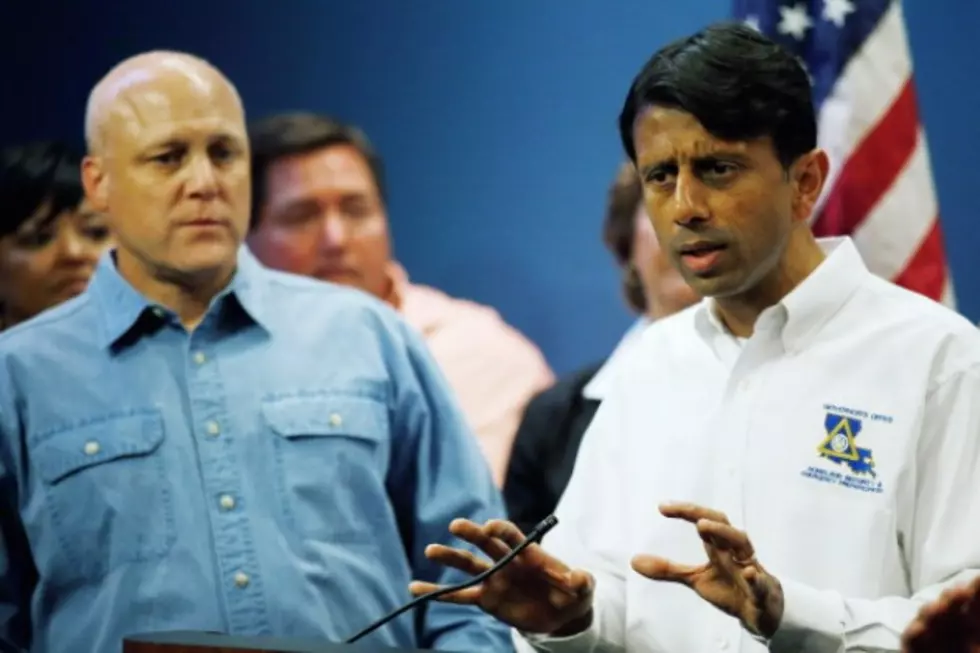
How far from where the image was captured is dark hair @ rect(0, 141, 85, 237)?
3.25m

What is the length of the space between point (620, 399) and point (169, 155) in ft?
2.52

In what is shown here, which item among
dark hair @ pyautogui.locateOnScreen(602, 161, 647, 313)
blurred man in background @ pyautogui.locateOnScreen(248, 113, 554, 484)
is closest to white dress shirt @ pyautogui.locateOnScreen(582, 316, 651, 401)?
dark hair @ pyautogui.locateOnScreen(602, 161, 647, 313)

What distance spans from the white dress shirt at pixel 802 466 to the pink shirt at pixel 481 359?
44.7 inches

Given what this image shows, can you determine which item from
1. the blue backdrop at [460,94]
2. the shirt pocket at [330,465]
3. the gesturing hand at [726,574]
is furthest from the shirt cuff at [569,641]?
the blue backdrop at [460,94]

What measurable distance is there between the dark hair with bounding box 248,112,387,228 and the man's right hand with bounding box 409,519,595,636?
1.75 metres

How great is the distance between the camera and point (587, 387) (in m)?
3.34

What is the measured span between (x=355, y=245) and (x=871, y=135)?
3.46ft

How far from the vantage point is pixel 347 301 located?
8.92 ft

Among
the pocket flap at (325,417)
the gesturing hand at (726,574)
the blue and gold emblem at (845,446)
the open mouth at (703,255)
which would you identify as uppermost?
the open mouth at (703,255)

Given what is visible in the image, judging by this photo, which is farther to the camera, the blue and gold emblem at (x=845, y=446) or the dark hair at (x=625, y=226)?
the dark hair at (x=625, y=226)

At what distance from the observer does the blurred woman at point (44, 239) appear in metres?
3.23

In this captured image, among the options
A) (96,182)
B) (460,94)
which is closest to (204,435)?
(96,182)

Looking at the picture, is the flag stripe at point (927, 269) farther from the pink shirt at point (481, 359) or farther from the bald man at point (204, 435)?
the bald man at point (204, 435)

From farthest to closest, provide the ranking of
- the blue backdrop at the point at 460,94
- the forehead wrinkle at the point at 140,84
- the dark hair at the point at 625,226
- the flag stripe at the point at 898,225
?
the blue backdrop at the point at 460,94 < the dark hair at the point at 625,226 < the flag stripe at the point at 898,225 < the forehead wrinkle at the point at 140,84
